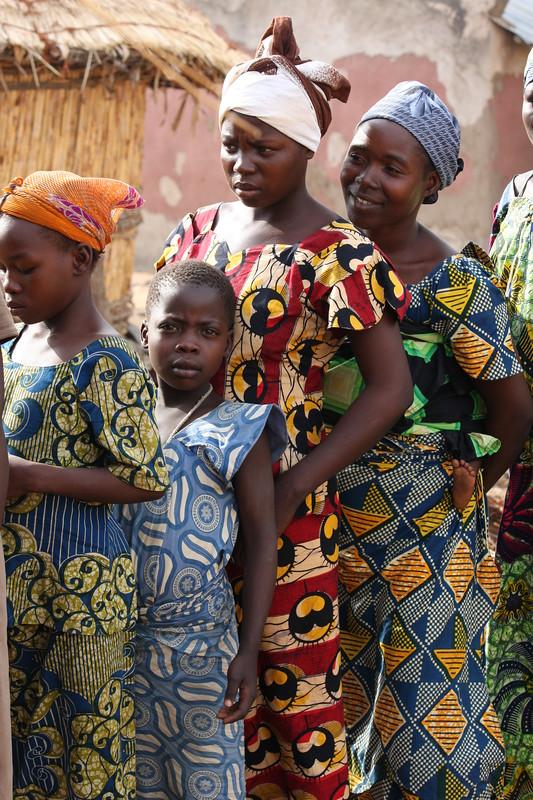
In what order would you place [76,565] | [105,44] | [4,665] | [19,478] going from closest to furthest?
[4,665] → [19,478] → [76,565] → [105,44]

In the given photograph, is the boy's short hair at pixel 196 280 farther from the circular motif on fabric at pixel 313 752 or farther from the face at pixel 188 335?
the circular motif on fabric at pixel 313 752

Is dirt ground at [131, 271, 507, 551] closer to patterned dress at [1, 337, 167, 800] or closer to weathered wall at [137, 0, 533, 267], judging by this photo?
weathered wall at [137, 0, 533, 267]

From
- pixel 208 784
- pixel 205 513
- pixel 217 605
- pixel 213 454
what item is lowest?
pixel 208 784

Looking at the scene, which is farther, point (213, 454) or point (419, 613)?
point (419, 613)

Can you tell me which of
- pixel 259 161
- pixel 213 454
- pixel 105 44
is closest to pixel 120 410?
pixel 213 454

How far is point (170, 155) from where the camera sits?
12141mm

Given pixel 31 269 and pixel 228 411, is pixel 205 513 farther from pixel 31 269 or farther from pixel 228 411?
pixel 31 269

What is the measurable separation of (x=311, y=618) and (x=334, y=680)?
178 millimetres

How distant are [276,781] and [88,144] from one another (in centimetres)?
520

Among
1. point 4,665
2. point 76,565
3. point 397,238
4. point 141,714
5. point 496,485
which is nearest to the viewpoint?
point 4,665

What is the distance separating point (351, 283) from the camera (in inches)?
104

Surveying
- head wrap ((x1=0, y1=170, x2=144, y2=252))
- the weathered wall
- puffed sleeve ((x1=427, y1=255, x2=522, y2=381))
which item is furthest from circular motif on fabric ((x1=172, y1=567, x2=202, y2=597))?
the weathered wall

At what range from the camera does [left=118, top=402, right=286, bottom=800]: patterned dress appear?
249 cm

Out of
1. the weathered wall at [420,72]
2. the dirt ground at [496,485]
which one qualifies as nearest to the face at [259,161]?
the dirt ground at [496,485]
